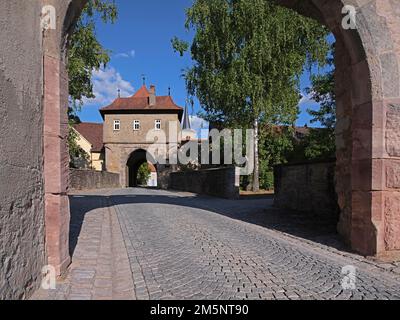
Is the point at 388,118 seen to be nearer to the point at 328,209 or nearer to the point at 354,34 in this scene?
the point at 354,34

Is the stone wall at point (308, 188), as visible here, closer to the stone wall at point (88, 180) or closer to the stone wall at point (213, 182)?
the stone wall at point (213, 182)

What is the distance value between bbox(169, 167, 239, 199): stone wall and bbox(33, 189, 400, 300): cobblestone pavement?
26.4ft

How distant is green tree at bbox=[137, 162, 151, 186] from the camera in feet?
201

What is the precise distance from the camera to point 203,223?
7816 millimetres

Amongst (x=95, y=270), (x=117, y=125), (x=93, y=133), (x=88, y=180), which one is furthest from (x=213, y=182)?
(x=93, y=133)

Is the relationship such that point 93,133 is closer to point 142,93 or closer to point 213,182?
point 142,93

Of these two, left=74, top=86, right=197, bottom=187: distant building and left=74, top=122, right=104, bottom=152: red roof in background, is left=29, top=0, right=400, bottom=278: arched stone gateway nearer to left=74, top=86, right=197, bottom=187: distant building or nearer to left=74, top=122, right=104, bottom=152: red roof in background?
left=74, top=86, right=197, bottom=187: distant building

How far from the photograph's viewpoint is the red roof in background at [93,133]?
50.2 metres

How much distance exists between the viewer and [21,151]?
9.70 ft

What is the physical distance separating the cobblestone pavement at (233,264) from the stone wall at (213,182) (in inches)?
317

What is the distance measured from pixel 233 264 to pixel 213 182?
13672 millimetres

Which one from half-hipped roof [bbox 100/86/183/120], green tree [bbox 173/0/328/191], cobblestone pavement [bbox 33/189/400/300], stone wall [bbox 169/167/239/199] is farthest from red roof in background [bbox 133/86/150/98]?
cobblestone pavement [bbox 33/189/400/300]
